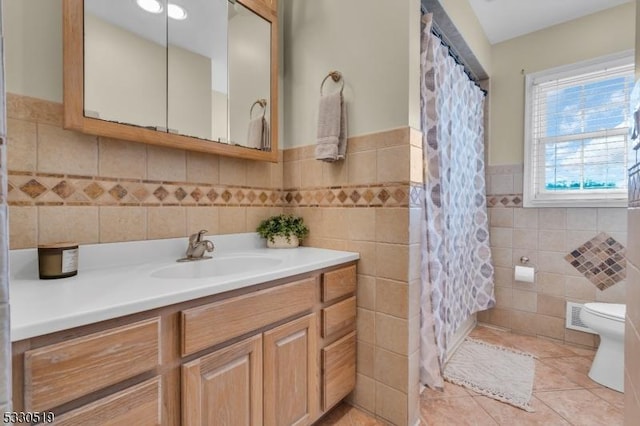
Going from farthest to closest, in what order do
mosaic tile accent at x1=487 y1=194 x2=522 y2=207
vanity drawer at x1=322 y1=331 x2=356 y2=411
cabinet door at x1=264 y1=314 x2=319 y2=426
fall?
1. mosaic tile accent at x1=487 y1=194 x2=522 y2=207
2. vanity drawer at x1=322 y1=331 x2=356 y2=411
3. cabinet door at x1=264 y1=314 x2=319 y2=426

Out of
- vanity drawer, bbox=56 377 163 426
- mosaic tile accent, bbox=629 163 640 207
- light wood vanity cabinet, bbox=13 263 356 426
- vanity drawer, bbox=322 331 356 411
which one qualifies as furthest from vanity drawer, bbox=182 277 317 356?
mosaic tile accent, bbox=629 163 640 207

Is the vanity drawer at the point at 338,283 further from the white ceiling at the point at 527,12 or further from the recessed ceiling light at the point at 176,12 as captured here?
the white ceiling at the point at 527,12

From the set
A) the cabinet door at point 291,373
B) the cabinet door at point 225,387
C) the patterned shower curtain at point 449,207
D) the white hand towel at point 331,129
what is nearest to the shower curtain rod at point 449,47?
the patterned shower curtain at point 449,207

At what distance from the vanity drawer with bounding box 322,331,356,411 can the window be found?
196 centimetres

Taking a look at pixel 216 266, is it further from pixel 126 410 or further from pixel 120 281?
pixel 126 410

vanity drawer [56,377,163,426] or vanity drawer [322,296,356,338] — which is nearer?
→ vanity drawer [56,377,163,426]

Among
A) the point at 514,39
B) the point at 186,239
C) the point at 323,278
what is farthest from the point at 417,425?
the point at 514,39

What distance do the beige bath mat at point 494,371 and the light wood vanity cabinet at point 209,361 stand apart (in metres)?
0.85

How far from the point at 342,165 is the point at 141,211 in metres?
0.98

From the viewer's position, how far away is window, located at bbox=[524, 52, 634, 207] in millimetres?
2072

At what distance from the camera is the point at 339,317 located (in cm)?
138

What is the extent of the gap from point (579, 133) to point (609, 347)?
1.52 meters

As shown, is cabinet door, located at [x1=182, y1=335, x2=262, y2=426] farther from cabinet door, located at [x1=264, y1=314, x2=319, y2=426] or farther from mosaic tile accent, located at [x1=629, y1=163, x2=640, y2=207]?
mosaic tile accent, located at [x1=629, y1=163, x2=640, y2=207]

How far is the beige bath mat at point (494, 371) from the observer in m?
1.65
